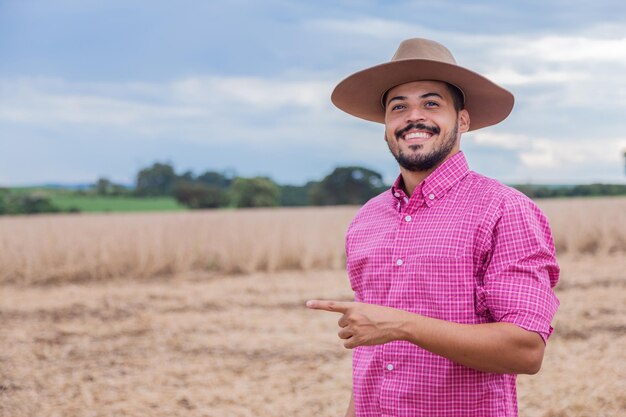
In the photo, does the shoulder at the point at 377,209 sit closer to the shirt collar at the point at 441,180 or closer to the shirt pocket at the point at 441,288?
the shirt collar at the point at 441,180

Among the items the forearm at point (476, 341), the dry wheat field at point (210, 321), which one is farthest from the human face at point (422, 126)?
the dry wheat field at point (210, 321)

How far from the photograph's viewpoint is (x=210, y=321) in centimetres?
708

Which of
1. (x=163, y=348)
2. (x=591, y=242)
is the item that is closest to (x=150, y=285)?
(x=163, y=348)

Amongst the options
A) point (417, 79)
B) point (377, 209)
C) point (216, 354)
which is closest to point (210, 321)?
point (216, 354)

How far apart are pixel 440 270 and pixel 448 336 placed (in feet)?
0.75

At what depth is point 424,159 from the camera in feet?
6.32

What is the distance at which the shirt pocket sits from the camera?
5.82ft

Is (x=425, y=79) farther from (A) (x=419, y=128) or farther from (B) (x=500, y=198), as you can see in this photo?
(B) (x=500, y=198)

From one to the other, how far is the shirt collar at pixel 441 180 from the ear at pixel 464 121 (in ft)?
0.63

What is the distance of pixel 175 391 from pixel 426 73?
11.4 ft

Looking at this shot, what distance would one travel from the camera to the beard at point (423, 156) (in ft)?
6.31

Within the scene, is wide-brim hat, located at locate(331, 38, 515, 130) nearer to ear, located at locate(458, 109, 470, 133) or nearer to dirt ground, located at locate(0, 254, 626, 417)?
ear, located at locate(458, 109, 470, 133)

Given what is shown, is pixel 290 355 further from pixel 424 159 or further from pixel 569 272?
pixel 569 272

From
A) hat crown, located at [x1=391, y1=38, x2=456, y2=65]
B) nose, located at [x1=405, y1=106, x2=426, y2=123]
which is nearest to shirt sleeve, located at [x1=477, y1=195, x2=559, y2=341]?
nose, located at [x1=405, y1=106, x2=426, y2=123]
